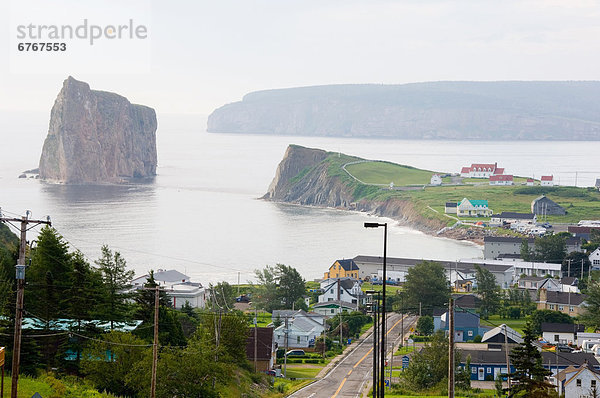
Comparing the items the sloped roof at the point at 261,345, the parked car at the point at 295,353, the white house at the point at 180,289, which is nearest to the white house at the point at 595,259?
the white house at the point at 180,289

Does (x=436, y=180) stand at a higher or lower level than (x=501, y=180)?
lower

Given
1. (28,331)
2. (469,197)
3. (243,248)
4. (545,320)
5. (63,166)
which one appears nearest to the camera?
(28,331)

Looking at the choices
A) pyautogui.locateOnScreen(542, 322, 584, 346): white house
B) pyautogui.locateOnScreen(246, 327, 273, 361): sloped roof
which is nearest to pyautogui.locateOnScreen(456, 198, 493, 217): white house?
pyautogui.locateOnScreen(542, 322, 584, 346): white house

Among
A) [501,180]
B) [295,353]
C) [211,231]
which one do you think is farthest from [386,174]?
[295,353]

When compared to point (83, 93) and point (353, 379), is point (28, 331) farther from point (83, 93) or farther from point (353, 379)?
point (83, 93)

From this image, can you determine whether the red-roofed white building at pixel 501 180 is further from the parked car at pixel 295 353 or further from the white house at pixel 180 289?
the parked car at pixel 295 353

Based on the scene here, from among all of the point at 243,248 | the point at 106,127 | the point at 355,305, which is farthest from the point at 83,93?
the point at 355,305

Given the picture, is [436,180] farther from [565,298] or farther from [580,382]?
[580,382]
